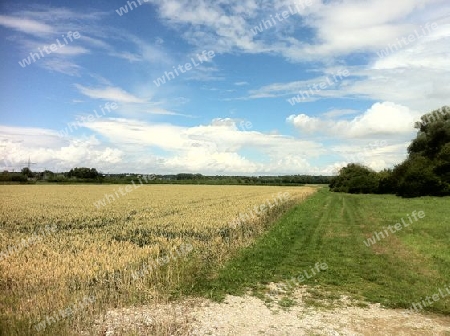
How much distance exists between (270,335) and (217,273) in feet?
12.9

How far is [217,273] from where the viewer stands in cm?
1044

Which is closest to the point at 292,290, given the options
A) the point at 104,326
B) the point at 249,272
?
the point at 249,272

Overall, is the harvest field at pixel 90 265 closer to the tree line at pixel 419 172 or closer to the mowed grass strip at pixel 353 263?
the mowed grass strip at pixel 353 263

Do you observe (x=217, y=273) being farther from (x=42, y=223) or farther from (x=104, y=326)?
(x=42, y=223)

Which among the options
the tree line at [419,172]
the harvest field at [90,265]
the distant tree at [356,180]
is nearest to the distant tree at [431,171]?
the tree line at [419,172]

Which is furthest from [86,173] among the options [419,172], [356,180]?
[419,172]

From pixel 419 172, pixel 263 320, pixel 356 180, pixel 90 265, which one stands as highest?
pixel 419 172

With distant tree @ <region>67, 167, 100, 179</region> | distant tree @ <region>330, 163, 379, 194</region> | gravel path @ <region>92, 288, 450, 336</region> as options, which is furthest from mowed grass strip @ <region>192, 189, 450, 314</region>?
distant tree @ <region>67, 167, 100, 179</region>

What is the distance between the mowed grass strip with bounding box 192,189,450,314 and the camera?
30.1 ft

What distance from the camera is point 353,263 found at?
39.5ft

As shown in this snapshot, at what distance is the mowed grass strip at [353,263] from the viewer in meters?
9.16

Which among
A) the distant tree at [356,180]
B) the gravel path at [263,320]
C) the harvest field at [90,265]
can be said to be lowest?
the gravel path at [263,320]

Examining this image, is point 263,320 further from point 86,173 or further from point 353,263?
point 86,173

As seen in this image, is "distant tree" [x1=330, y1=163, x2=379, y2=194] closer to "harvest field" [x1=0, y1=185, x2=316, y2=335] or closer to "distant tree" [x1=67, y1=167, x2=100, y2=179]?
"harvest field" [x1=0, y1=185, x2=316, y2=335]
